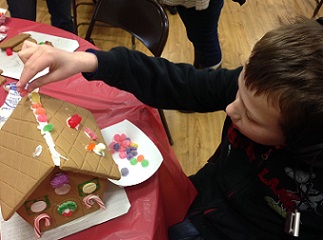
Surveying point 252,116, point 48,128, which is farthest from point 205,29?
point 48,128

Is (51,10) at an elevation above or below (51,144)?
below

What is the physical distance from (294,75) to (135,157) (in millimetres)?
390

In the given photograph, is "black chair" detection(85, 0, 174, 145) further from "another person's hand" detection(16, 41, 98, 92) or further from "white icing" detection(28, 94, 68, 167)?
"white icing" detection(28, 94, 68, 167)

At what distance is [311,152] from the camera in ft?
1.97

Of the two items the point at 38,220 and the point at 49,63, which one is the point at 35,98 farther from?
the point at 38,220

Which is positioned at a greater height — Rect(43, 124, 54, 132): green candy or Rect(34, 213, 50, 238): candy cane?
Rect(43, 124, 54, 132): green candy

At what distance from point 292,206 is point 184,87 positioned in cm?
38

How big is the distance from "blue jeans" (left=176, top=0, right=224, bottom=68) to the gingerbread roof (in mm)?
1054

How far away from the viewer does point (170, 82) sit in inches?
33.0

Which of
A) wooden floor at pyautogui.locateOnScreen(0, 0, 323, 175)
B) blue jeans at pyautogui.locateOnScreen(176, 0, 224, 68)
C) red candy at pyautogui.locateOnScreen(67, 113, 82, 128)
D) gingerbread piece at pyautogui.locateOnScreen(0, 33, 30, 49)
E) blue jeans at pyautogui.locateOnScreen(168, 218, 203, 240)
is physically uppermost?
gingerbread piece at pyautogui.locateOnScreen(0, 33, 30, 49)

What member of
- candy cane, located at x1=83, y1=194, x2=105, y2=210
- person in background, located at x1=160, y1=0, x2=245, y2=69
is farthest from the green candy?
person in background, located at x1=160, y1=0, x2=245, y2=69

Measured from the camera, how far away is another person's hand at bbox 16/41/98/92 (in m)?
0.71

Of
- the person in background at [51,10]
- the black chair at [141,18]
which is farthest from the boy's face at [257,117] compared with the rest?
the person in background at [51,10]

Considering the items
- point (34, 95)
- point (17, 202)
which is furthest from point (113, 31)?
point (17, 202)
